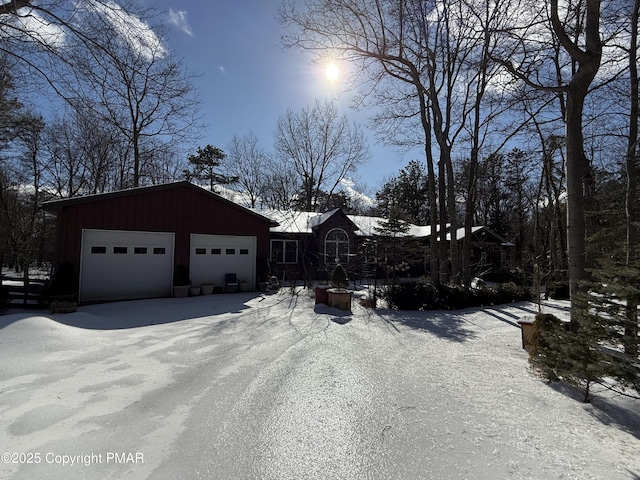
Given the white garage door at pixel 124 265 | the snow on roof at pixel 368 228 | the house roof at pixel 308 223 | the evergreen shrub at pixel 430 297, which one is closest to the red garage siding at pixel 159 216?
the white garage door at pixel 124 265

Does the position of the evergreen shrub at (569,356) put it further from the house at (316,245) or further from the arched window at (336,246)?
the arched window at (336,246)

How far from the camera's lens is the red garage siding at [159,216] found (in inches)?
368

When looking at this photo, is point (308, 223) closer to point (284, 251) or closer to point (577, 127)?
point (284, 251)

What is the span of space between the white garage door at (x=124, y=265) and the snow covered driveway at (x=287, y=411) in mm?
3683

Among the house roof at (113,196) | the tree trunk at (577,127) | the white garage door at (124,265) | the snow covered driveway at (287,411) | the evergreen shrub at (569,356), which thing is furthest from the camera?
the white garage door at (124,265)

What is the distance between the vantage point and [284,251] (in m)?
17.6

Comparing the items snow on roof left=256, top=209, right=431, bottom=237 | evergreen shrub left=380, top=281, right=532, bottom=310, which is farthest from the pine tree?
evergreen shrub left=380, top=281, right=532, bottom=310

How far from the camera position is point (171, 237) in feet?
36.6

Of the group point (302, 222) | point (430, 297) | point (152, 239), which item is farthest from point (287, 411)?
point (302, 222)

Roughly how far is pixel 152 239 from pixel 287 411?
9.40 m

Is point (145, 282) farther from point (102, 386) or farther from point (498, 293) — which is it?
point (498, 293)

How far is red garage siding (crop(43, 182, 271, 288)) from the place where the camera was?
934cm

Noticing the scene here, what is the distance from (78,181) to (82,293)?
1907 centimetres

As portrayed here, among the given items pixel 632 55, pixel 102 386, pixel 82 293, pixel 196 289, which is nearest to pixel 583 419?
pixel 102 386
